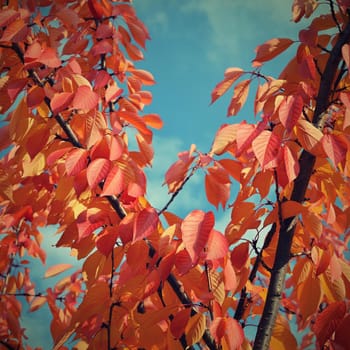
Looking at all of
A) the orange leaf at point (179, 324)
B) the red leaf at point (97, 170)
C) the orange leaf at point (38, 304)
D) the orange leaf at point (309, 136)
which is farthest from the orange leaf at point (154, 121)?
the orange leaf at point (38, 304)

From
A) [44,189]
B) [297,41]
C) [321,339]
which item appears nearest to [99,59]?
[44,189]

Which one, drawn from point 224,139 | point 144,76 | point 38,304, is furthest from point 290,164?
point 38,304

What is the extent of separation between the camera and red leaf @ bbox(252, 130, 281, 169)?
0.72m

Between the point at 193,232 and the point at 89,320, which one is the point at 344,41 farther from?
the point at 89,320

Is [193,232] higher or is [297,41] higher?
[297,41]

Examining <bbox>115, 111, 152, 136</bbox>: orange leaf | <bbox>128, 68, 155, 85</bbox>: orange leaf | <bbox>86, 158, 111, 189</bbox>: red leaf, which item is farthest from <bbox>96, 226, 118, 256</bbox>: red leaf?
<bbox>128, 68, 155, 85</bbox>: orange leaf

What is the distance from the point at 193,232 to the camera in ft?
2.27

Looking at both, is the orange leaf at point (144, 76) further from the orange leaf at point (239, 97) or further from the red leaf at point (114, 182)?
the red leaf at point (114, 182)

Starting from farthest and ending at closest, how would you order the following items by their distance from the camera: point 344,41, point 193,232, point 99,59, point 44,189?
point 99,59 → point 44,189 → point 344,41 → point 193,232

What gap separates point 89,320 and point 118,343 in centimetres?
15

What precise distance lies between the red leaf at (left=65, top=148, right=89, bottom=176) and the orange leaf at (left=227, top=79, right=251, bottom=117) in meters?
0.57

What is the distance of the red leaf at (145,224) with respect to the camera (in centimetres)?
73

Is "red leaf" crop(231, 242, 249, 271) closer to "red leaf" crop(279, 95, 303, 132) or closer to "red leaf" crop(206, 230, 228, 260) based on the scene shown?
"red leaf" crop(206, 230, 228, 260)

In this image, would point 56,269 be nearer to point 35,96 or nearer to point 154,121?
point 154,121
